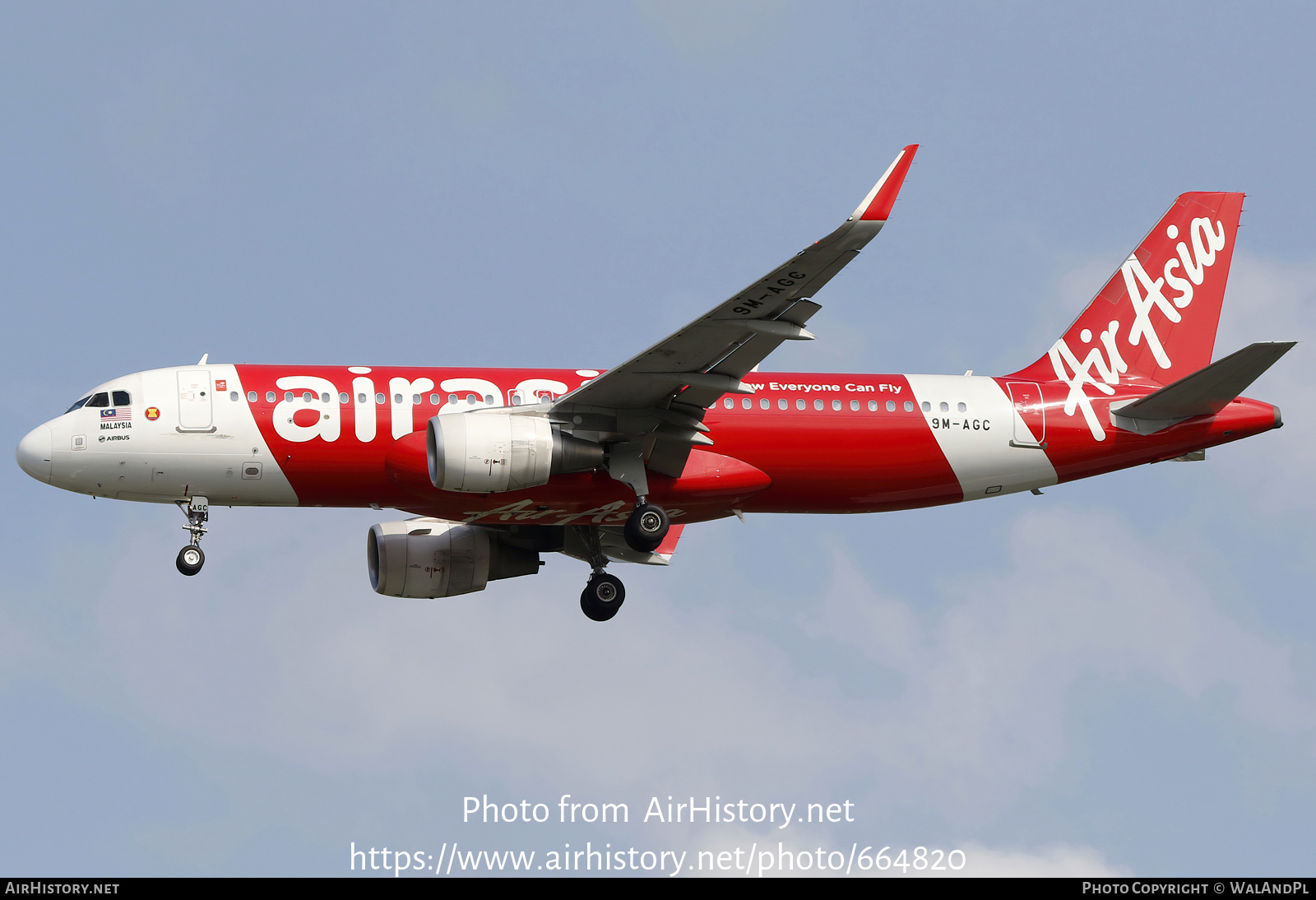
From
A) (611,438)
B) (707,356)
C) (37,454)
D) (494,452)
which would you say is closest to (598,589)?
(611,438)

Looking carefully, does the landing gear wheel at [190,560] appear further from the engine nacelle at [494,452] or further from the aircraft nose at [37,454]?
the engine nacelle at [494,452]

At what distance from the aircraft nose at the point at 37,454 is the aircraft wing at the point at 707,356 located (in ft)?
35.6

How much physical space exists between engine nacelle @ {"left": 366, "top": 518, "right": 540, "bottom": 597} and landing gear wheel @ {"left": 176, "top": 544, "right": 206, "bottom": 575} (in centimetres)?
600

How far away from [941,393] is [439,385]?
11.7m

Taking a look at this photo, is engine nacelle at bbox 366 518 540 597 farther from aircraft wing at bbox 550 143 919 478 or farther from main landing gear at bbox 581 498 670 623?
aircraft wing at bbox 550 143 919 478

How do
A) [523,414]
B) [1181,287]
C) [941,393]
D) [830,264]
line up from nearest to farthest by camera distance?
[830,264]
[523,414]
[941,393]
[1181,287]

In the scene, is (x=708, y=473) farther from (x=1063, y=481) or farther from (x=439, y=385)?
(x=1063, y=481)

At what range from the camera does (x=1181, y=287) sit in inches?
1828

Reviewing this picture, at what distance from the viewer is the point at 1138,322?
4572cm

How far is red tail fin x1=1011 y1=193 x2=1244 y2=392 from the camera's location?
45.0 m

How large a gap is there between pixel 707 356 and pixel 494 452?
483 cm

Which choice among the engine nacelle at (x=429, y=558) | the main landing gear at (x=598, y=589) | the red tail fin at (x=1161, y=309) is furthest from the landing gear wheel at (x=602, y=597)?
the red tail fin at (x=1161, y=309)

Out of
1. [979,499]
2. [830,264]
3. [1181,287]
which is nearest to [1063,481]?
[979,499]

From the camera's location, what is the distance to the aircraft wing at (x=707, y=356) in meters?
32.7
